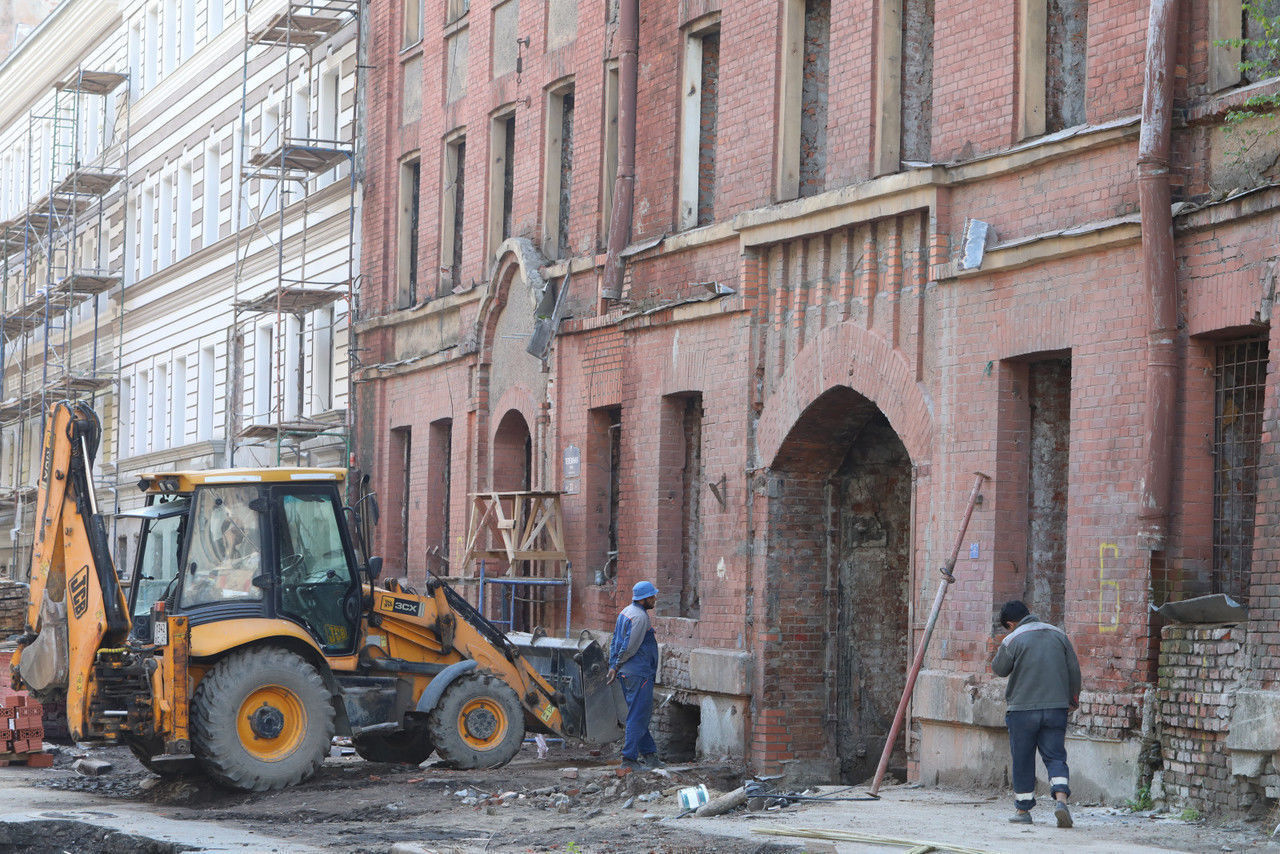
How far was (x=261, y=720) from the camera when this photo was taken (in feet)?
45.6

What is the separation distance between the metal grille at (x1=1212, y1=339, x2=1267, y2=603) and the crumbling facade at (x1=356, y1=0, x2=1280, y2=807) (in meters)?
0.02

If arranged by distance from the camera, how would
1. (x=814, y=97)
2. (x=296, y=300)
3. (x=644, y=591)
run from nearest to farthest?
(x=644, y=591) < (x=814, y=97) < (x=296, y=300)

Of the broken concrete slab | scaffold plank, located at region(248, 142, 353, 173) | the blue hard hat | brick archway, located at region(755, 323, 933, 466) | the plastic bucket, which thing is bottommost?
the broken concrete slab

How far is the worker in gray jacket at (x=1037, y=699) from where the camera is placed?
11.5 metres

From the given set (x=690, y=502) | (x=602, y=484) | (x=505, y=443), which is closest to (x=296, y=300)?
(x=505, y=443)

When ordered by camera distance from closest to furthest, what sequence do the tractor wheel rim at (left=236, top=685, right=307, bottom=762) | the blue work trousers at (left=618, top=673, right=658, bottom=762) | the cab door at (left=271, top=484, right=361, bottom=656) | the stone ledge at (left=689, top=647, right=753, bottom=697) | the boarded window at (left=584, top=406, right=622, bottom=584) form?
the tractor wheel rim at (left=236, top=685, right=307, bottom=762)
the cab door at (left=271, top=484, right=361, bottom=656)
the blue work trousers at (left=618, top=673, right=658, bottom=762)
the stone ledge at (left=689, top=647, right=753, bottom=697)
the boarded window at (left=584, top=406, right=622, bottom=584)

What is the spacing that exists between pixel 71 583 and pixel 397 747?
10.9 feet

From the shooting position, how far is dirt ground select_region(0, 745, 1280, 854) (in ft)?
35.2

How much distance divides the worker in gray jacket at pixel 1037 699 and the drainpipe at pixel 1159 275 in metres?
1.03

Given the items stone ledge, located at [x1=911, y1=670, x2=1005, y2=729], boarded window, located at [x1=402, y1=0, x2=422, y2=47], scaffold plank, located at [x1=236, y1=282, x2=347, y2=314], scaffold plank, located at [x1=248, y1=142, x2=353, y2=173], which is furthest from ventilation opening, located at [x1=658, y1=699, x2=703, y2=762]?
scaffold plank, located at [x1=248, y1=142, x2=353, y2=173]

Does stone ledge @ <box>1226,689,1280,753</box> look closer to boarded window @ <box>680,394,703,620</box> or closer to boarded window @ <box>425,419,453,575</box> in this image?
boarded window @ <box>680,394,703,620</box>

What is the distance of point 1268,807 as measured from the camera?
1080cm

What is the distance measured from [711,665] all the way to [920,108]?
210 inches

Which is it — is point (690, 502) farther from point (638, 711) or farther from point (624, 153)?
point (624, 153)
